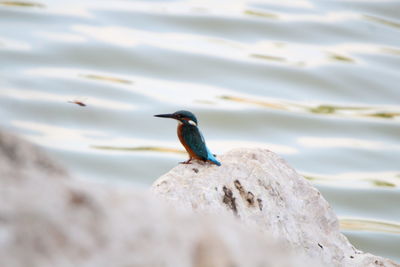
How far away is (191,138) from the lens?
15.1 feet

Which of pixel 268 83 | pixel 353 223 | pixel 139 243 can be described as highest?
pixel 139 243

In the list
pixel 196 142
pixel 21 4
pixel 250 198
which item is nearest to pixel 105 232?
pixel 250 198

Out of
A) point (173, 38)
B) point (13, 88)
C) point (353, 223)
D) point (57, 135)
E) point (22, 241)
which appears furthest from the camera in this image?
point (173, 38)

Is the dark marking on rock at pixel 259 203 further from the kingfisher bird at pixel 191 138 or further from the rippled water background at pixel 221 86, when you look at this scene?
the rippled water background at pixel 221 86

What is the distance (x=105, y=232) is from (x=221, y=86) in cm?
849

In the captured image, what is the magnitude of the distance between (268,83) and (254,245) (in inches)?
334

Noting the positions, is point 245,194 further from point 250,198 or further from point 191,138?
point 191,138

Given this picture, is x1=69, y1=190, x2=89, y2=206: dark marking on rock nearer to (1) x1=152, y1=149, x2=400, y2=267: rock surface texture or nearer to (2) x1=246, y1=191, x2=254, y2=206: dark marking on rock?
(1) x1=152, y1=149, x2=400, y2=267: rock surface texture

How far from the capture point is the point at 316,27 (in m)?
12.2

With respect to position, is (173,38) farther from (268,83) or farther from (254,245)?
(254,245)

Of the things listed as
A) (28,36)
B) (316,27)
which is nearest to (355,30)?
(316,27)

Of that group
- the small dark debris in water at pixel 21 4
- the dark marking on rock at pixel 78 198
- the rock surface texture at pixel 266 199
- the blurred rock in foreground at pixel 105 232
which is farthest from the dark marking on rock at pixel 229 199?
the small dark debris in water at pixel 21 4

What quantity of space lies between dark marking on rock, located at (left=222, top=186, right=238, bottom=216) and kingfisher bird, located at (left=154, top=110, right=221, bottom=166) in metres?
0.30

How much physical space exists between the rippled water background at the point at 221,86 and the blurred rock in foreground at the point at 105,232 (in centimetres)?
556
